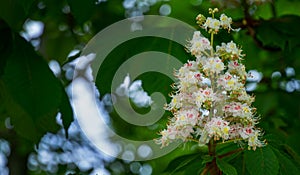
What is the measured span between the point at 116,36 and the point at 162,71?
0.89 ft

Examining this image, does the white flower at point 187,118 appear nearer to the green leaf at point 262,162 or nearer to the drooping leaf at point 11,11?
the green leaf at point 262,162

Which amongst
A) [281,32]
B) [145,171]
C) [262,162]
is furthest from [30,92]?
[145,171]

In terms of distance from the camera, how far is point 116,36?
1595 mm

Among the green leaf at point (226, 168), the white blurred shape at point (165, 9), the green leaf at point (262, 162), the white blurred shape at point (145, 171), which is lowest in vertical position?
the white blurred shape at point (145, 171)

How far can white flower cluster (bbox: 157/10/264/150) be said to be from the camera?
0.96 metres

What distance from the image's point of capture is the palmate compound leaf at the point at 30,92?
1328 millimetres

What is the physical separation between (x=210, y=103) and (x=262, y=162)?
0.16 meters

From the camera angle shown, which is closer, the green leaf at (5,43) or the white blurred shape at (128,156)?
the green leaf at (5,43)

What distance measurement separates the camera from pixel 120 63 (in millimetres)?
1478

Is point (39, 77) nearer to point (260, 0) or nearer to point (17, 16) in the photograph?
point (17, 16)

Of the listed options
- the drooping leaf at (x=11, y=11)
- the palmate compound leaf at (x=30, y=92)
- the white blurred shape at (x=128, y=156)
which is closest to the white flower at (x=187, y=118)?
the palmate compound leaf at (x=30, y=92)

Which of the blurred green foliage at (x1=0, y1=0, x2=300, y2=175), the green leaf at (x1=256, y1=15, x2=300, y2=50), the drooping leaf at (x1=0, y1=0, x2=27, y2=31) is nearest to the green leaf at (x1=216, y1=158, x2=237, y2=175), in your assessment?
the blurred green foliage at (x1=0, y1=0, x2=300, y2=175)

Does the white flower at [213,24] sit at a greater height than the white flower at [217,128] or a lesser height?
greater

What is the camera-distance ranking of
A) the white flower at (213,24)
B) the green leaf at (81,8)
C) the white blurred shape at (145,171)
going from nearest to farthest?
1. the white flower at (213,24)
2. the green leaf at (81,8)
3. the white blurred shape at (145,171)
